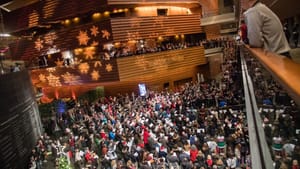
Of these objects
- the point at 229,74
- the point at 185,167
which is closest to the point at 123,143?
the point at 185,167

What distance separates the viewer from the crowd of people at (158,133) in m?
9.92

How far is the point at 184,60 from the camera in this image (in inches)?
904

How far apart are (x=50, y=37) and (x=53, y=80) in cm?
310

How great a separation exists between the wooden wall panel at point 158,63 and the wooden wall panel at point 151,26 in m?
1.35

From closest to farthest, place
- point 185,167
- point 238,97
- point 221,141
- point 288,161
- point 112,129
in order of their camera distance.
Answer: point 288,161 < point 185,167 < point 221,141 < point 112,129 < point 238,97

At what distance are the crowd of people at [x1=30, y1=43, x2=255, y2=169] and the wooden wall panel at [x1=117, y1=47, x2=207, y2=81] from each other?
2.14 meters

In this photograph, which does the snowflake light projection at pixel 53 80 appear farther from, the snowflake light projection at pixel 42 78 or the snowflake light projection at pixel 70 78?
the snowflake light projection at pixel 70 78

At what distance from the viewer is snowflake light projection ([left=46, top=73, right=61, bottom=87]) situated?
22.5 meters

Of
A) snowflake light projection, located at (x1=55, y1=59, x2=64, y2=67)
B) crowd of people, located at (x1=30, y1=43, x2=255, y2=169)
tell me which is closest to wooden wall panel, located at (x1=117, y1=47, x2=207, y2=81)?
crowd of people, located at (x1=30, y1=43, x2=255, y2=169)

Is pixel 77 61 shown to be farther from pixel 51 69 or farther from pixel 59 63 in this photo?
pixel 51 69

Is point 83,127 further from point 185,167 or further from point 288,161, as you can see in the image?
point 288,161

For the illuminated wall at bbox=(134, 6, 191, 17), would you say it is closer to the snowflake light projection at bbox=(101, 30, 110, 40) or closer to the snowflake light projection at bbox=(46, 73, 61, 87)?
the snowflake light projection at bbox=(101, 30, 110, 40)

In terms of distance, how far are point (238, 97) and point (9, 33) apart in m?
19.5

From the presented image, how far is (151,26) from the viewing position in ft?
69.1
